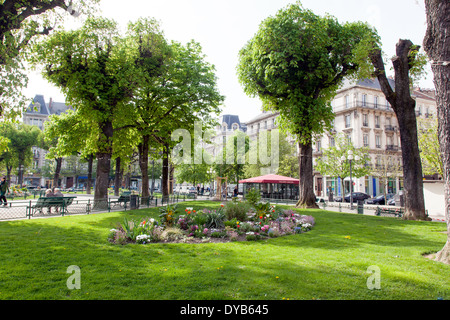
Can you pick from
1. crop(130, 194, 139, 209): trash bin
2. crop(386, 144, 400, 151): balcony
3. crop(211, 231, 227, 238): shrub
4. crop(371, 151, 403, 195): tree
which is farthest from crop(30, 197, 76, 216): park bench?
crop(386, 144, 400, 151): balcony

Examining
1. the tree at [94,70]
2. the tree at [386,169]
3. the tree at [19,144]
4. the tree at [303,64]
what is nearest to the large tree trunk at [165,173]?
the tree at [94,70]

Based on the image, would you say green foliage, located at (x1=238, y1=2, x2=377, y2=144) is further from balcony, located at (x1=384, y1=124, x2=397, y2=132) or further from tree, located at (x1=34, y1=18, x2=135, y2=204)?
balcony, located at (x1=384, y1=124, x2=397, y2=132)

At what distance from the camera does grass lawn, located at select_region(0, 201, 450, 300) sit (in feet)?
13.8

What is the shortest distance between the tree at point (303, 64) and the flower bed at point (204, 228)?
823 centimetres

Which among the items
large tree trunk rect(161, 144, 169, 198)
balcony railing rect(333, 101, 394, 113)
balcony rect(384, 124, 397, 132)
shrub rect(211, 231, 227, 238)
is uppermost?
balcony railing rect(333, 101, 394, 113)

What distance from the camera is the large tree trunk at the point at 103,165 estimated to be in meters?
19.5

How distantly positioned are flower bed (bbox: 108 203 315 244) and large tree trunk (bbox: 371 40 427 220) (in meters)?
6.08

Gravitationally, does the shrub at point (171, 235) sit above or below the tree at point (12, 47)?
below

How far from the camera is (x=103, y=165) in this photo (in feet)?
66.5

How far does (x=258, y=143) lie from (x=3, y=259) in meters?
45.3

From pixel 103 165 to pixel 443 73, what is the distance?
19.8 m

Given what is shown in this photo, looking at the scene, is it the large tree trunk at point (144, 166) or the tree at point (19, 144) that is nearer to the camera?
the large tree trunk at point (144, 166)

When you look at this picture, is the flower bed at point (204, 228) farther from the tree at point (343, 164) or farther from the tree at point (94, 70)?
the tree at point (343, 164)
